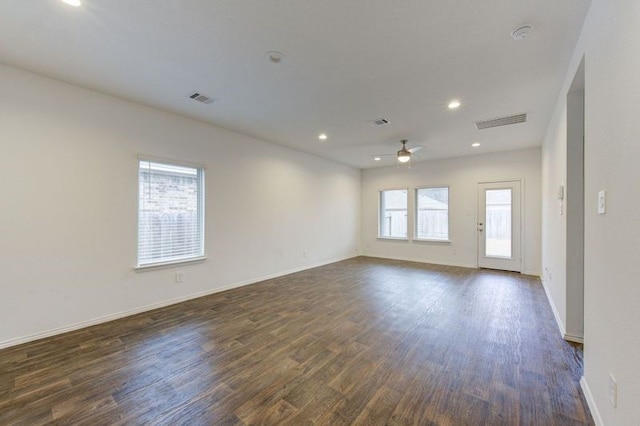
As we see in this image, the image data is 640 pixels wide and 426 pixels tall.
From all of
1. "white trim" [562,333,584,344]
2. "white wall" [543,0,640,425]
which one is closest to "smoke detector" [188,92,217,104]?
"white wall" [543,0,640,425]

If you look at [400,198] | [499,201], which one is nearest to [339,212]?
[400,198]

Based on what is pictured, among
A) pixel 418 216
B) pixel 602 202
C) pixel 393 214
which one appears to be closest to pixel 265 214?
pixel 393 214

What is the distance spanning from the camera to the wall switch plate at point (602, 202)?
1567 mm

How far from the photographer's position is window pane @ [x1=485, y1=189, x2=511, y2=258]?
626 cm

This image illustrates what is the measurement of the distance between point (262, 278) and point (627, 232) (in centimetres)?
500

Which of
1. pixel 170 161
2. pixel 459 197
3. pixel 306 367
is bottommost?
pixel 306 367

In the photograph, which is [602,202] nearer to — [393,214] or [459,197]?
[459,197]

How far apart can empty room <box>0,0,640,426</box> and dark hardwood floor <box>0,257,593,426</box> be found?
2cm

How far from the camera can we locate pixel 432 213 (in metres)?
7.36

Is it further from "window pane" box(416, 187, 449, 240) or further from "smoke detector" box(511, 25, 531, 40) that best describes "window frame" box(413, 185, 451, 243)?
"smoke detector" box(511, 25, 531, 40)

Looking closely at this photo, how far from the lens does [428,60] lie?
259 cm

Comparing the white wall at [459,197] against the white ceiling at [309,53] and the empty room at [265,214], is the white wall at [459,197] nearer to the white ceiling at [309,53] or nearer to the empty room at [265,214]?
the empty room at [265,214]

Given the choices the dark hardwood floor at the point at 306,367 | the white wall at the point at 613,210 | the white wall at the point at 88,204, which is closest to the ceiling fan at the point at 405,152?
the dark hardwood floor at the point at 306,367

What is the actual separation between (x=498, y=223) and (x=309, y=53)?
6078mm
